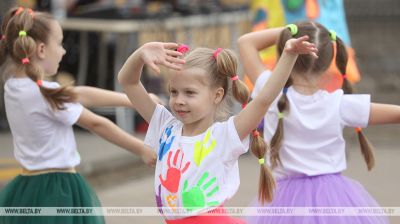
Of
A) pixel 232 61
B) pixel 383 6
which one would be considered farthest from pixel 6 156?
pixel 383 6

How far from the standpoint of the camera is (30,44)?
4.34 metres

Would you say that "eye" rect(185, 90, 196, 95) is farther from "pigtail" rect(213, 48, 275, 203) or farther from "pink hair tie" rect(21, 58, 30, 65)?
"pink hair tie" rect(21, 58, 30, 65)

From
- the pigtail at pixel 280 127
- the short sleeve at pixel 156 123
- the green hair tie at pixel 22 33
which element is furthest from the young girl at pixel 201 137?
the green hair tie at pixel 22 33

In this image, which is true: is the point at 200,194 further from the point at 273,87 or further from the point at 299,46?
the point at 299,46

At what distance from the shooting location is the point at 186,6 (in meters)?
10.6

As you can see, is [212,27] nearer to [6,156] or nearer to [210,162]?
[6,156]

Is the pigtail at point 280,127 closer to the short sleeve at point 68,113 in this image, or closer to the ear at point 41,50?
the short sleeve at point 68,113

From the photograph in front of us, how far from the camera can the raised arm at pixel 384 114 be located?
13.1 feet

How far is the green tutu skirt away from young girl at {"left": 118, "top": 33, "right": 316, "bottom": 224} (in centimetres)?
87

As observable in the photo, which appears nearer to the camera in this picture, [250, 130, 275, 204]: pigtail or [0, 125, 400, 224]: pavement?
[250, 130, 275, 204]: pigtail

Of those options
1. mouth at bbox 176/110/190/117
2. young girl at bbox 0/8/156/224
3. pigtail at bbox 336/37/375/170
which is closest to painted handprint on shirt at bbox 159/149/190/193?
mouth at bbox 176/110/190/117

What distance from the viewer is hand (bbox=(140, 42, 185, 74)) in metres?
3.31

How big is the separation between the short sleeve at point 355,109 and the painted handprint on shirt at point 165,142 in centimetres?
86

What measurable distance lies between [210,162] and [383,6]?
1074cm
